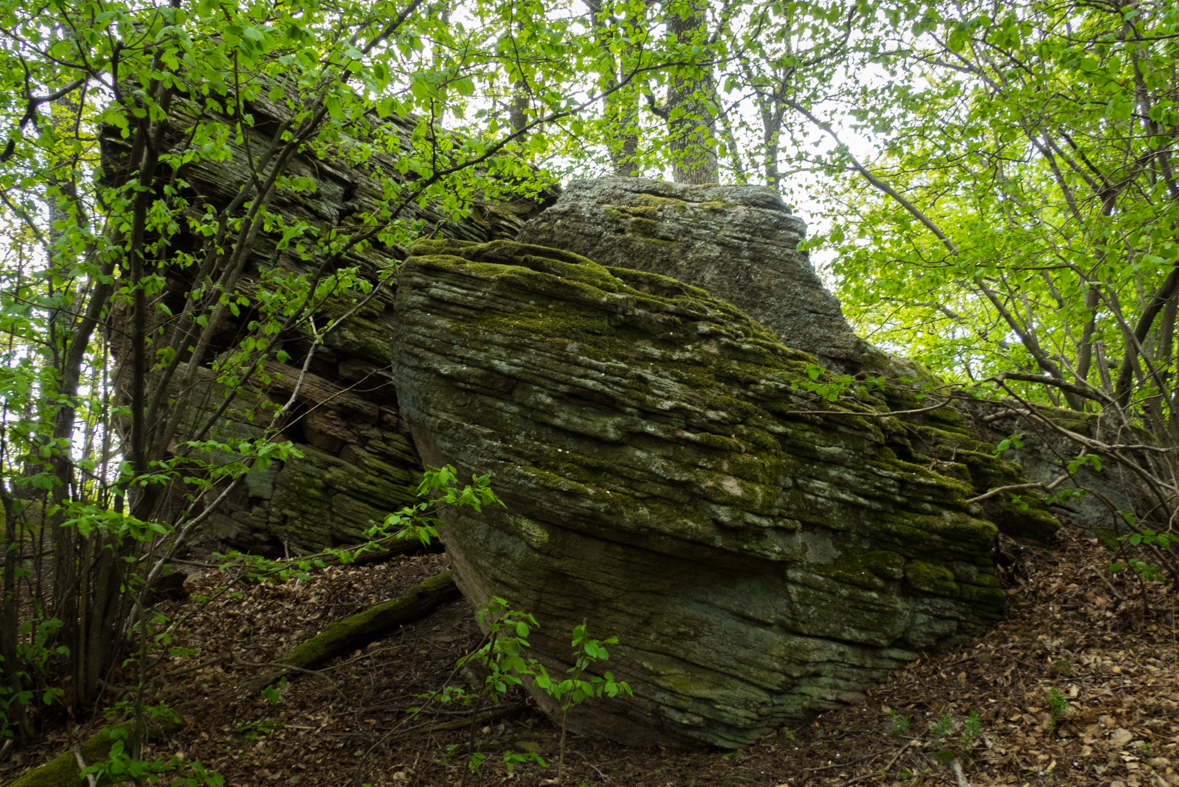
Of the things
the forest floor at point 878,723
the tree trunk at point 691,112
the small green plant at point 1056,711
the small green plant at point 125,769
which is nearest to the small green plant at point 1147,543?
the forest floor at point 878,723

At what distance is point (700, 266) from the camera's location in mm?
9375

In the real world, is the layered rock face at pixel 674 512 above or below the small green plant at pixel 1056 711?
above

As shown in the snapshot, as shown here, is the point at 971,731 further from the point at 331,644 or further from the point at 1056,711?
the point at 331,644

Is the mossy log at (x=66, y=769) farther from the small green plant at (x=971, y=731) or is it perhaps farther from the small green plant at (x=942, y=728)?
the small green plant at (x=971, y=731)

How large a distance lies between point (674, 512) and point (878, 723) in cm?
272

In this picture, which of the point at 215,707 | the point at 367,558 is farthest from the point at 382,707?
the point at 367,558

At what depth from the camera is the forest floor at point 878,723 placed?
190 inches

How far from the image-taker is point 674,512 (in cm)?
584

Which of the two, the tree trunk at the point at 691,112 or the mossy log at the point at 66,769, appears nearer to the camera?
the mossy log at the point at 66,769

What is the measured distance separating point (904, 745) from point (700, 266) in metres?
6.62

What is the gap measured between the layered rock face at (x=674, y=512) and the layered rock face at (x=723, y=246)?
266 cm

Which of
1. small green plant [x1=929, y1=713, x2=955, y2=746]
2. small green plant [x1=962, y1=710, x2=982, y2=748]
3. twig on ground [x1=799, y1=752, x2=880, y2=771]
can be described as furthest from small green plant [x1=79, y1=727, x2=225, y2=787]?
small green plant [x1=962, y1=710, x2=982, y2=748]

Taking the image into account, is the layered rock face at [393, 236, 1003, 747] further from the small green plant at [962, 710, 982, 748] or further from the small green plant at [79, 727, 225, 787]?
the small green plant at [79, 727, 225, 787]

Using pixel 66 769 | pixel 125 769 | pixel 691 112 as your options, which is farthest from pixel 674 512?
pixel 691 112
